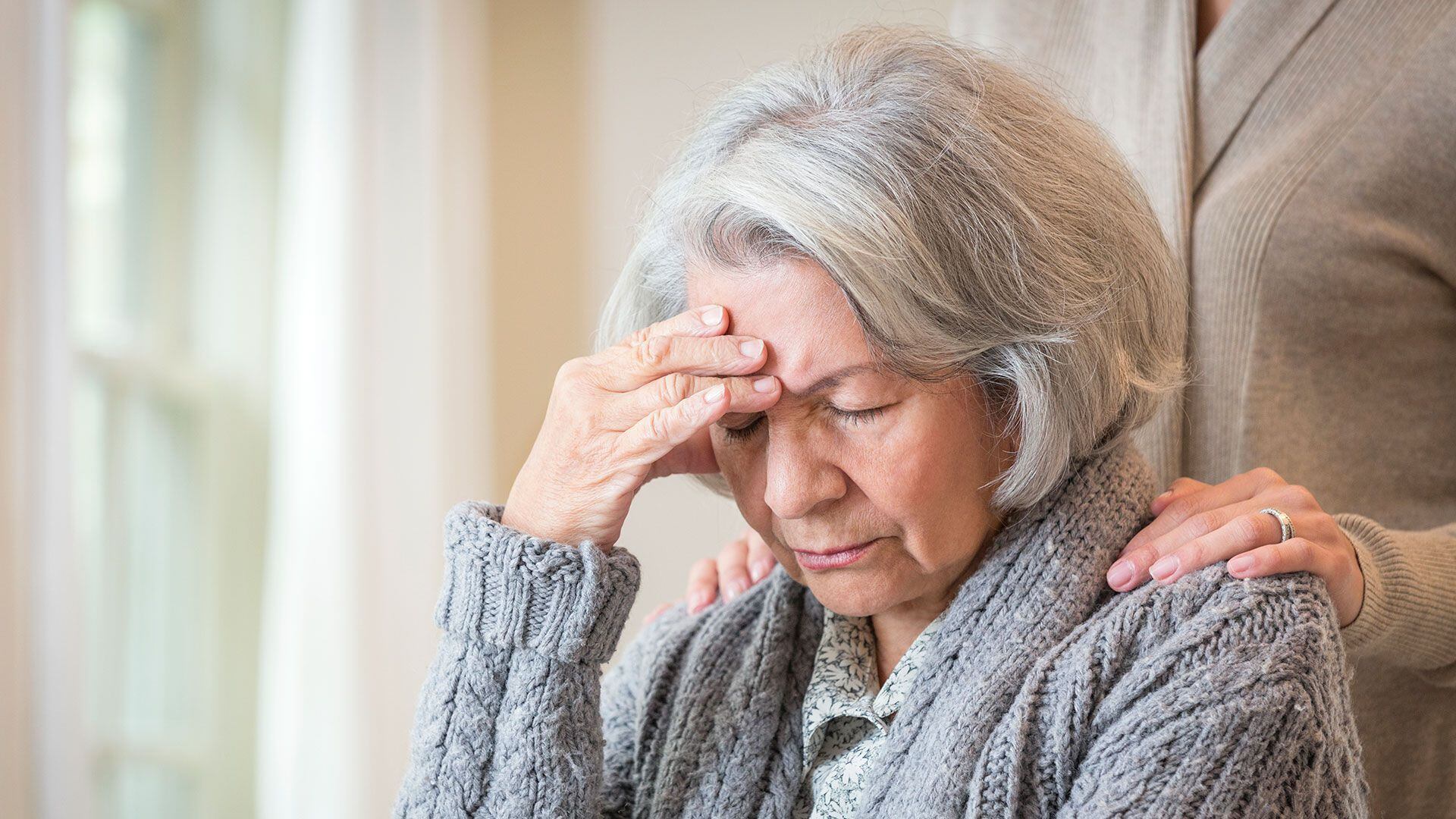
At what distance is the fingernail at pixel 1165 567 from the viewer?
1224 millimetres

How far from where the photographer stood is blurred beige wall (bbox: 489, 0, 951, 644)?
338 centimetres

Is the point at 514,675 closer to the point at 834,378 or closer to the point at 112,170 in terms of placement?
the point at 834,378

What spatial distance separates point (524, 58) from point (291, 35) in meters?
0.96

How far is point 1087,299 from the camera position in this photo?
4.18 ft

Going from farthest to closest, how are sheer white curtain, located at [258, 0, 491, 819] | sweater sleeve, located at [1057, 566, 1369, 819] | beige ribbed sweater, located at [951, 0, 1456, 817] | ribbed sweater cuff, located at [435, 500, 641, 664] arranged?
sheer white curtain, located at [258, 0, 491, 819] < beige ribbed sweater, located at [951, 0, 1456, 817] < ribbed sweater cuff, located at [435, 500, 641, 664] < sweater sleeve, located at [1057, 566, 1369, 819]

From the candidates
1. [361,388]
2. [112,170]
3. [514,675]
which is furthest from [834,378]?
[361,388]

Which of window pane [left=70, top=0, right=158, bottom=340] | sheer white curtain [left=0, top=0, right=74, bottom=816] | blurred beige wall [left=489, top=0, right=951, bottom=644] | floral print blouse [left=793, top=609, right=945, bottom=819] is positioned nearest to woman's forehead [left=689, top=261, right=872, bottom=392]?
floral print blouse [left=793, top=609, right=945, bottom=819]

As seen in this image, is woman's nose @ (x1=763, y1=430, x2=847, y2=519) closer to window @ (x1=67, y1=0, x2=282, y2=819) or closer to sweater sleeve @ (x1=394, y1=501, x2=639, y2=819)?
sweater sleeve @ (x1=394, y1=501, x2=639, y2=819)

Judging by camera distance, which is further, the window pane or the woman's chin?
the window pane

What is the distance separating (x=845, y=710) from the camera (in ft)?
4.64

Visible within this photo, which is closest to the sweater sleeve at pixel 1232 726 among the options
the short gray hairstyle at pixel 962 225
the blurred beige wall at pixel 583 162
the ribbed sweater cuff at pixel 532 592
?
the short gray hairstyle at pixel 962 225

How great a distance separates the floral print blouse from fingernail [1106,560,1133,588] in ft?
0.61

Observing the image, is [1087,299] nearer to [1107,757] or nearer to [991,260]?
[991,260]

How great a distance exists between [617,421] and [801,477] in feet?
0.72
